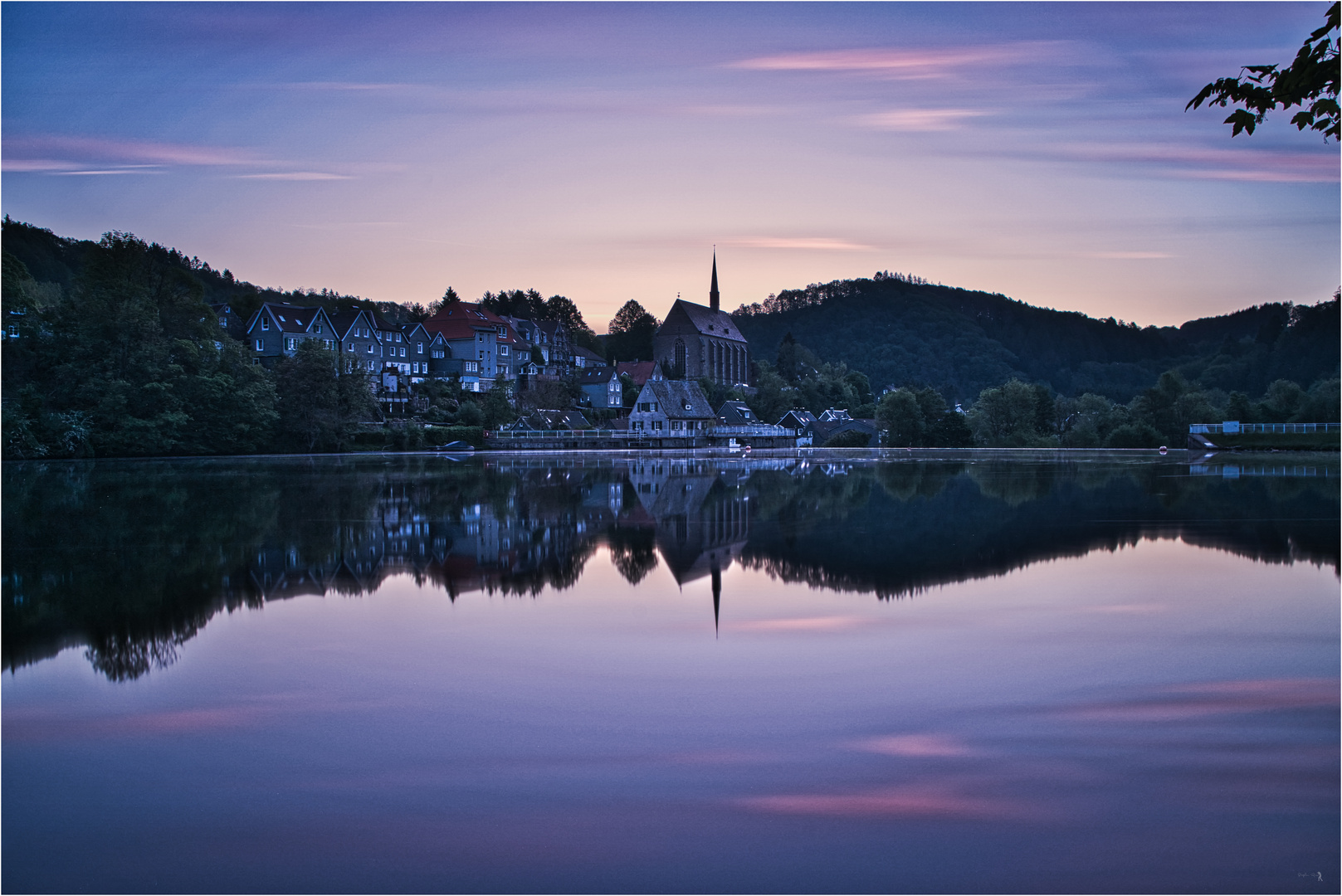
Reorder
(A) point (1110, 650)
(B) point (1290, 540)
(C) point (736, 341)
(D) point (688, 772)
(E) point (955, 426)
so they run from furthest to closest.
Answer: (C) point (736, 341) → (E) point (955, 426) → (B) point (1290, 540) → (A) point (1110, 650) → (D) point (688, 772)

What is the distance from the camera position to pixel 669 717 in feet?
23.4

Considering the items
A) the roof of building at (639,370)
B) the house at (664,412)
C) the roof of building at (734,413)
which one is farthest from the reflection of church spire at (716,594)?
the roof of building at (639,370)

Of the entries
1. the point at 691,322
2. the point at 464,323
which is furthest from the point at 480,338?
the point at 691,322

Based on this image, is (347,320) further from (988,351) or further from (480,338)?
(988,351)

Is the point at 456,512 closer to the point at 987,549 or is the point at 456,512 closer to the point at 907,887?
the point at 987,549

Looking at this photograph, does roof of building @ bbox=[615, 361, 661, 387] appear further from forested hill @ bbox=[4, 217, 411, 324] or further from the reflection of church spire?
the reflection of church spire

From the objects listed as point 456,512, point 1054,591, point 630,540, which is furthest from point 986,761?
point 456,512

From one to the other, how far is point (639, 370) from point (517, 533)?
8781 centimetres

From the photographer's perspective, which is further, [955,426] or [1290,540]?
[955,426]

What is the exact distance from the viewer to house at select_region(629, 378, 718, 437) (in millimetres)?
87625

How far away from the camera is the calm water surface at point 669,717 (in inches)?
198

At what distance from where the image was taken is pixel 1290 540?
56.6ft

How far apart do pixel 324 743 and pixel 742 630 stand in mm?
4595

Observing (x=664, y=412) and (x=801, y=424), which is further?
(x=801, y=424)
